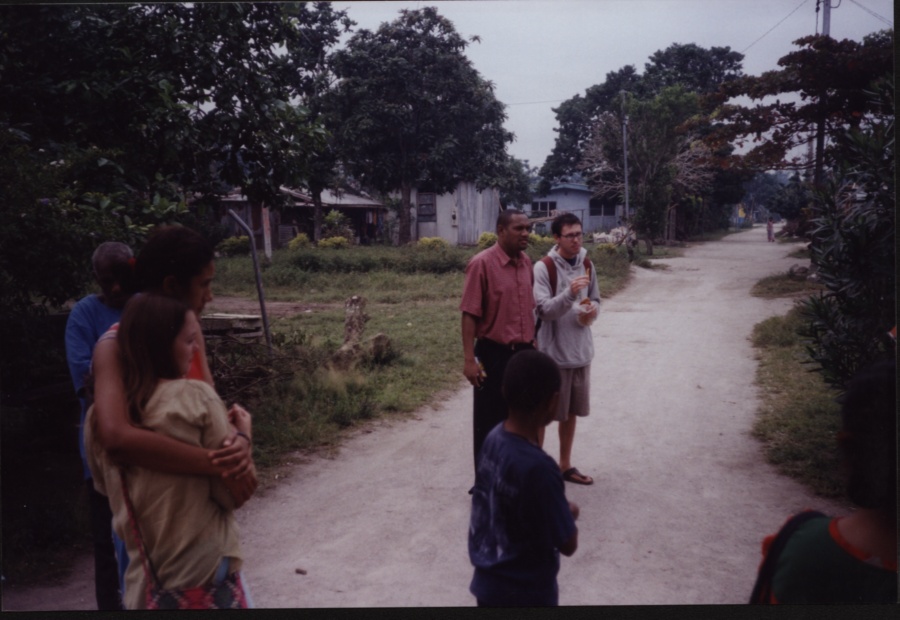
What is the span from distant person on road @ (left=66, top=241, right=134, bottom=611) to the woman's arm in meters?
0.94

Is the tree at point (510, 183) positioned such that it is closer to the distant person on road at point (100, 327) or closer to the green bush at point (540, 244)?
the green bush at point (540, 244)

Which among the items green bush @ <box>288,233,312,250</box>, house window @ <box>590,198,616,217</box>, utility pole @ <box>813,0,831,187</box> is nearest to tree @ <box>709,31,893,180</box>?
utility pole @ <box>813,0,831,187</box>

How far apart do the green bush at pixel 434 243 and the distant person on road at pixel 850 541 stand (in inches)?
530

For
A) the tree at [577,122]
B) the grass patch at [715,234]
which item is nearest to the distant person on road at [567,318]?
the grass patch at [715,234]

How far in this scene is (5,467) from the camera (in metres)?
5.08

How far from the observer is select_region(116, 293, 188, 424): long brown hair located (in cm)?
212

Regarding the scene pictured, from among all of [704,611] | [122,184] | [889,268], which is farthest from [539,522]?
[122,184]

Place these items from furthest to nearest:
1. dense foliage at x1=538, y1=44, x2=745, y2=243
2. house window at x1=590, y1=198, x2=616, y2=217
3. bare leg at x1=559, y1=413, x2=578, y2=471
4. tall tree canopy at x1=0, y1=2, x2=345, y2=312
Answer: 1. house window at x1=590, y1=198, x2=616, y2=217
2. dense foliage at x1=538, y1=44, x2=745, y2=243
3. bare leg at x1=559, y1=413, x2=578, y2=471
4. tall tree canopy at x1=0, y1=2, x2=345, y2=312

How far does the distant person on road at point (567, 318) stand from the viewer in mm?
4559

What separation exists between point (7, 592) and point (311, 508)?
1618mm

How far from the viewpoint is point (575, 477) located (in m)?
4.78

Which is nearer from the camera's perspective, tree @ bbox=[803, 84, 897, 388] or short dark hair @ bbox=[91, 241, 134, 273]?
short dark hair @ bbox=[91, 241, 134, 273]

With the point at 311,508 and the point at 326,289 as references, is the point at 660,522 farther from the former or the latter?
the point at 326,289

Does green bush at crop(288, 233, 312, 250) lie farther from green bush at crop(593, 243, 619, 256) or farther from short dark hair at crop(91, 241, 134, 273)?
short dark hair at crop(91, 241, 134, 273)
